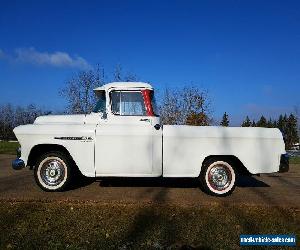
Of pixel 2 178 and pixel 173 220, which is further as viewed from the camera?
pixel 2 178

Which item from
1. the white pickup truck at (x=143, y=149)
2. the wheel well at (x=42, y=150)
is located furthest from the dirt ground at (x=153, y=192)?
the wheel well at (x=42, y=150)

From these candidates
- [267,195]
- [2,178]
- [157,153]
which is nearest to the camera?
[157,153]

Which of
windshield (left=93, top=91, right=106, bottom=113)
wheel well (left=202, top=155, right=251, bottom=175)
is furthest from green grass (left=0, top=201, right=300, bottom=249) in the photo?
windshield (left=93, top=91, right=106, bottom=113)

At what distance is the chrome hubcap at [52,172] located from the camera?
8.02m

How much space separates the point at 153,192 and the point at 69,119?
244 centimetres

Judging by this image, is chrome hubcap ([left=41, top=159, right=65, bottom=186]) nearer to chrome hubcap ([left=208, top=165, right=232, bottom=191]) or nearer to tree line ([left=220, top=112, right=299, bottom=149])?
chrome hubcap ([left=208, top=165, right=232, bottom=191])

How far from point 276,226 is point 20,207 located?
438 centimetres

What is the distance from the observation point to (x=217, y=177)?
799cm

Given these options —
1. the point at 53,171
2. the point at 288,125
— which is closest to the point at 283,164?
the point at 53,171

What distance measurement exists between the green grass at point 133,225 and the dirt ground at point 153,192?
1.36 ft

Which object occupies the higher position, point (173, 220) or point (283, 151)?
point (283, 151)

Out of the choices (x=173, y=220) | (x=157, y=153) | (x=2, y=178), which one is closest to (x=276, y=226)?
(x=173, y=220)

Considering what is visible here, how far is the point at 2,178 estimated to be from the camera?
1017 cm

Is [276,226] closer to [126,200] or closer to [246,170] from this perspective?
[246,170]
